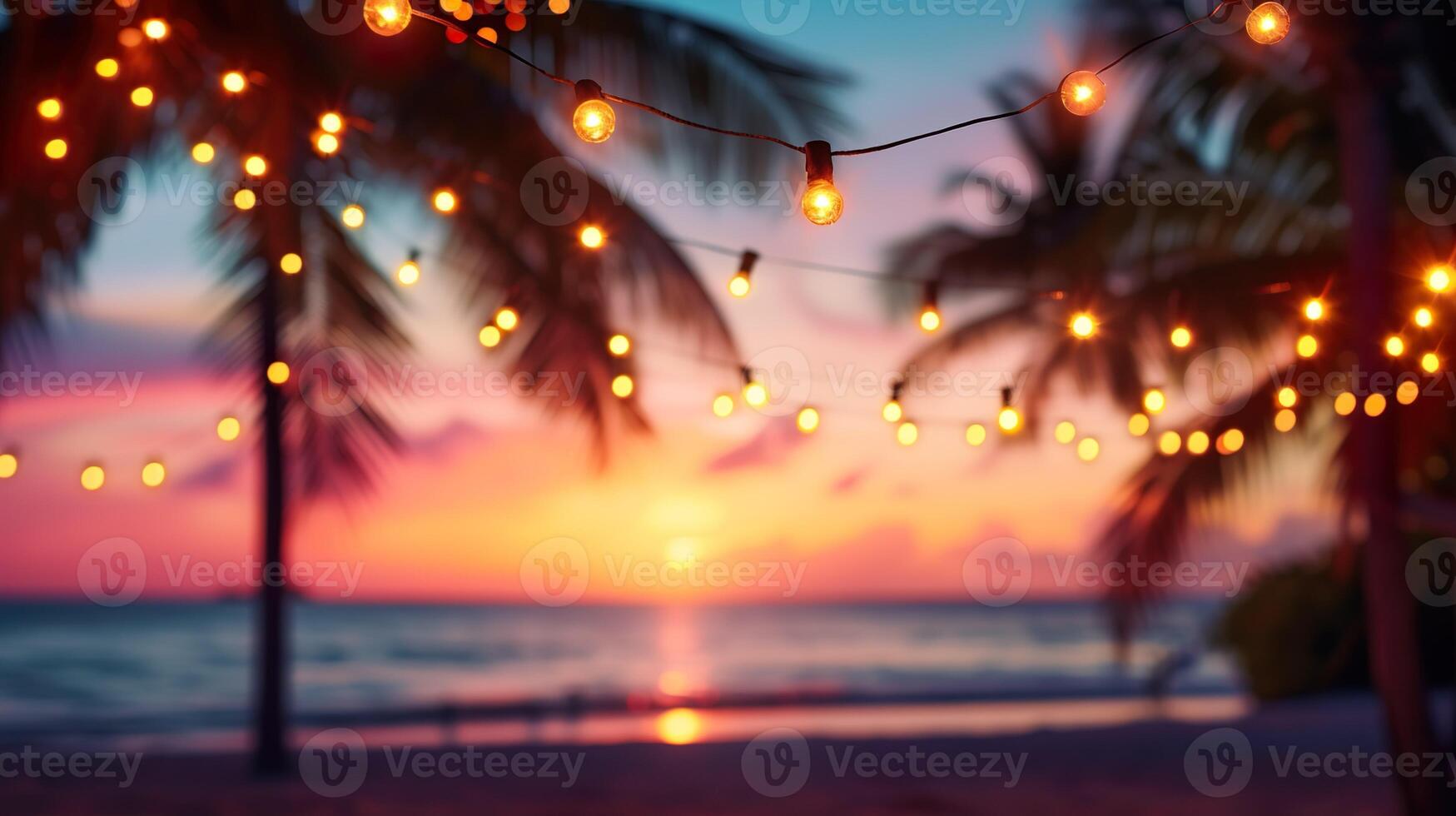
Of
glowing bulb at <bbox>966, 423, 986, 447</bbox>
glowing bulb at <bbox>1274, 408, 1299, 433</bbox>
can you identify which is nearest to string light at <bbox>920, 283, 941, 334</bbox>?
glowing bulb at <bbox>966, 423, 986, 447</bbox>

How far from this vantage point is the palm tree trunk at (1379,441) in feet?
13.9

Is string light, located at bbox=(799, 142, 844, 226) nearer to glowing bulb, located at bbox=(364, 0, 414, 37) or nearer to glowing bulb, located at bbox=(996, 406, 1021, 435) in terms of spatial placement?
glowing bulb, located at bbox=(364, 0, 414, 37)

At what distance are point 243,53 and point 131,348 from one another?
12.5ft

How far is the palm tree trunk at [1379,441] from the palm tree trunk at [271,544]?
4.73 m

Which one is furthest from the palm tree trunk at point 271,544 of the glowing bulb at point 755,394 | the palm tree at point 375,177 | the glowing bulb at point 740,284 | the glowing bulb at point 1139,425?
the glowing bulb at point 1139,425

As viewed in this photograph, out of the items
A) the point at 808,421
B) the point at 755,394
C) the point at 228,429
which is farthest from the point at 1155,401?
the point at 228,429

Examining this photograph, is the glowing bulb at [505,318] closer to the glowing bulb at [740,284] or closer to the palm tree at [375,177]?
the palm tree at [375,177]

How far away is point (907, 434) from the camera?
4.45 meters

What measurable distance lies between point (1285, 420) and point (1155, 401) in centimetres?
172

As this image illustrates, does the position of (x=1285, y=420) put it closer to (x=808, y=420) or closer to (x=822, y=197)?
(x=808, y=420)

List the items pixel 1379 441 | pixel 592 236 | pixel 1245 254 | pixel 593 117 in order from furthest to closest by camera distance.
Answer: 1. pixel 1245 254
2. pixel 1379 441
3. pixel 592 236
4. pixel 593 117

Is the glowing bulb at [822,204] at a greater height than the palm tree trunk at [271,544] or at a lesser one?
greater

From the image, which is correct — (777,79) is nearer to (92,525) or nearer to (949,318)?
(949,318)

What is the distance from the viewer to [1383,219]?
432 centimetres
